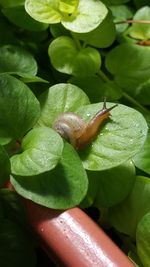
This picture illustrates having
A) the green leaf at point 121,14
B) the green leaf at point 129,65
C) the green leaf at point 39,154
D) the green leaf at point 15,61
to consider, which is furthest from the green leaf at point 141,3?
the green leaf at point 39,154

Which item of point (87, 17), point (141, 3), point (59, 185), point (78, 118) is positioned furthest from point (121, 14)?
point (59, 185)

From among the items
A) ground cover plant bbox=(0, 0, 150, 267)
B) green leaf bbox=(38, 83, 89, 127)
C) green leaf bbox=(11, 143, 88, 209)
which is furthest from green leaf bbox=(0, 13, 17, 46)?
green leaf bbox=(11, 143, 88, 209)

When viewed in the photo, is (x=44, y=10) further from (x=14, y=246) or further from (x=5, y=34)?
(x=14, y=246)

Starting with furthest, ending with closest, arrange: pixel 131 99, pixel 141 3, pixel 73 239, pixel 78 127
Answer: pixel 141 3, pixel 131 99, pixel 78 127, pixel 73 239

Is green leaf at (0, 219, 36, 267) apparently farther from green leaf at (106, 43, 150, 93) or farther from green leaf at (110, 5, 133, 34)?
green leaf at (110, 5, 133, 34)

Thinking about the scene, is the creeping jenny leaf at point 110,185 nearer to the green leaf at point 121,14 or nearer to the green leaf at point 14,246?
the green leaf at point 14,246

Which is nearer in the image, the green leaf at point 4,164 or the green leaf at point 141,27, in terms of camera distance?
the green leaf at point 4,164
